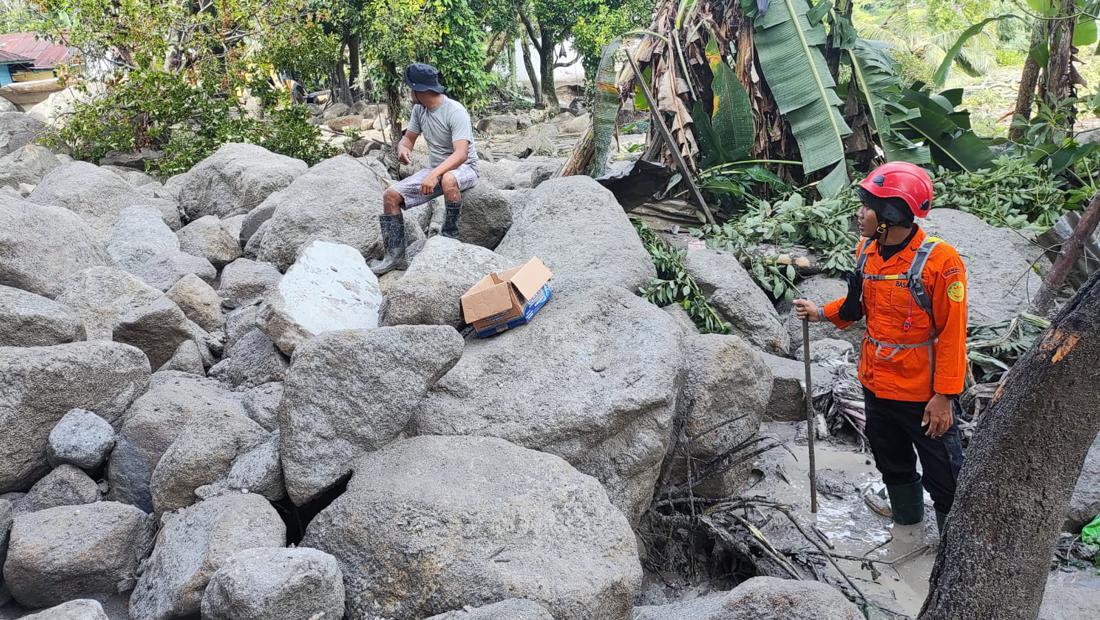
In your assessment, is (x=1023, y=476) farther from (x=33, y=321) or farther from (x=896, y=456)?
(x=33, y=321)

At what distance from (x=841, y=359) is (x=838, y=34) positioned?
404 centimetres

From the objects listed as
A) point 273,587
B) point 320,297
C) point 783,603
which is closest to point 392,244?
point 320,297

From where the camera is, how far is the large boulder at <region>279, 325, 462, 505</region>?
3.88 metres

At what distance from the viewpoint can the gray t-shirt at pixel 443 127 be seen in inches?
262

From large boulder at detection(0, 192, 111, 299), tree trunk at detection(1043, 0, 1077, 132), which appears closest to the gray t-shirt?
large boulder at detection(0, 192, 111, 299)

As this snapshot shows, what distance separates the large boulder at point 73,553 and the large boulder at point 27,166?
26.9 ft

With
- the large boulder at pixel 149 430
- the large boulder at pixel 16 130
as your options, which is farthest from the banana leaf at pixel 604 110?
the large boulder at pixel 16 130

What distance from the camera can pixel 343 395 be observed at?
393 centimetres

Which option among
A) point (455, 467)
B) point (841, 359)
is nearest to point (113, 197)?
point (455, 467)

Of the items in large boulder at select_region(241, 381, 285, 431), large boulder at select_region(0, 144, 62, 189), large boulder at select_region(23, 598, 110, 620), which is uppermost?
large boulder at select_region(23, 598, 110, 620)

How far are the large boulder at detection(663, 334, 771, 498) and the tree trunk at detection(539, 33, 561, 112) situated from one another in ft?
75.5

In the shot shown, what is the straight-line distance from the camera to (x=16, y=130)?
14.2 metres

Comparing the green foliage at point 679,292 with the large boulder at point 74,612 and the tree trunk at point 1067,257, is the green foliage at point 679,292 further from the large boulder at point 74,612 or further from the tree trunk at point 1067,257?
the large boulder at point 74,612

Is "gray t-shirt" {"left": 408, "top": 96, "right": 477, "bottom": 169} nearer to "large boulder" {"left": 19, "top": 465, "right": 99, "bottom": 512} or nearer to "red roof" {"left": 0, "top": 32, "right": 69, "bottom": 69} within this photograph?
"large boulder" {"left": 19, "top": 465, "right": 99, "bottom": 512}
